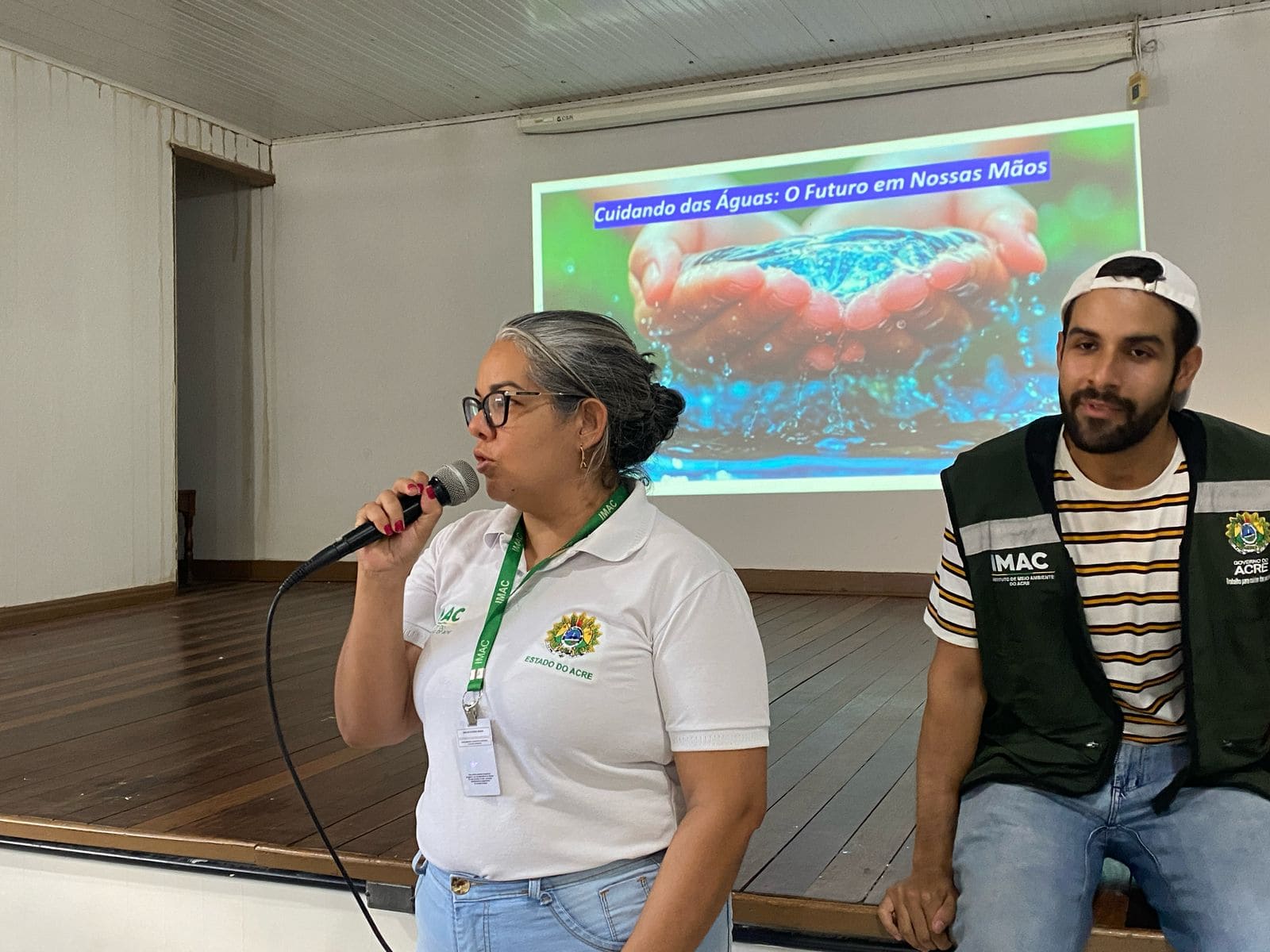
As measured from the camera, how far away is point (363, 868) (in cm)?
204

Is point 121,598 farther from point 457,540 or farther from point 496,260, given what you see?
point 457,540

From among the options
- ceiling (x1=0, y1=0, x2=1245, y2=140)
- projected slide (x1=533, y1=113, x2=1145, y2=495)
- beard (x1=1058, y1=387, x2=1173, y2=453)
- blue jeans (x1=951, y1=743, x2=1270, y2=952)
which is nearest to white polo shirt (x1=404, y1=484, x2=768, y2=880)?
blue jeans (x1=951, y1=743, x2=1270, y2=952)

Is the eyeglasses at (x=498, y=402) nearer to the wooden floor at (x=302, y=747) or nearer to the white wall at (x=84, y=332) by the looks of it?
the wooden floor at (x=302, y=747)

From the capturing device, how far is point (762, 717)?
1253 mm

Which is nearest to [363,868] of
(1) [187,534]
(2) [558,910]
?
(2) [558,910]

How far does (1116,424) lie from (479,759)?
90 centimetres

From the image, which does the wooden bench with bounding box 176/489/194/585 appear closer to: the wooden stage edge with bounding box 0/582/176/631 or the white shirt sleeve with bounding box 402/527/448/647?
the wooden stage edge with bounding box 0/582/176/631

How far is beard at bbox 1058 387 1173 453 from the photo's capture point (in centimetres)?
146

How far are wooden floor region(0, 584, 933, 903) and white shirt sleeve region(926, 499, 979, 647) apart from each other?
0.49m

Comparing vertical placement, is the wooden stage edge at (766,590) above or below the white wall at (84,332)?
below

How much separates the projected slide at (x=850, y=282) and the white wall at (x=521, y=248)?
12cm

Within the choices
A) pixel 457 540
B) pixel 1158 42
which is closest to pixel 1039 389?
pixel 1158 42

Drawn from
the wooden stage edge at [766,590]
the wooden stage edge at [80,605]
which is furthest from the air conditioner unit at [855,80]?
the wooden stage edge at [80,605]

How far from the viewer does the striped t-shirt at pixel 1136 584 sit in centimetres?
149
